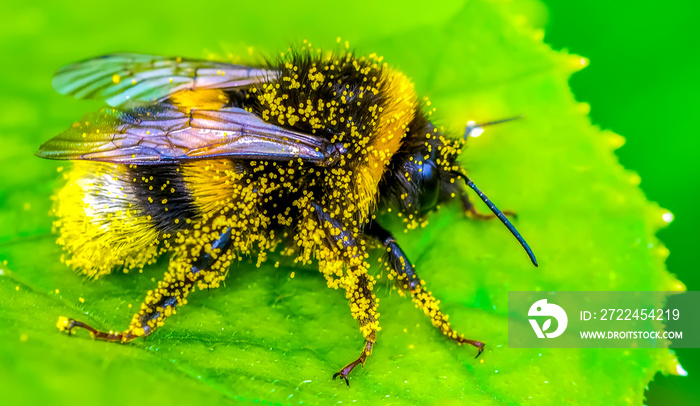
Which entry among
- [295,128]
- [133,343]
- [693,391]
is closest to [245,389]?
[133,343]

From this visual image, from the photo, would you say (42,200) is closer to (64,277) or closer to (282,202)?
(64,277)

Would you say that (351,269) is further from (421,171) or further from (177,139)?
(177,139)

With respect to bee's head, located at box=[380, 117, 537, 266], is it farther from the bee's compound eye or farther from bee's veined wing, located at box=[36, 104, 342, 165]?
bee's veined wing, located at box=[36, 104, 342, 165]

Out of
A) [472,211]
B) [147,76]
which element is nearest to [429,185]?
[472,211]

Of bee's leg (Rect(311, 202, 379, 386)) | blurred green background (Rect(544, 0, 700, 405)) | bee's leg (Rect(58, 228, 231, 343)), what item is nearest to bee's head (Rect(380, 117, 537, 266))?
bee's leg (Rect(311, 202, 379, 386))

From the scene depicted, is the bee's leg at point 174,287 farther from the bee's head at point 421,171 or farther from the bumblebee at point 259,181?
the bee's head at point 421,171
